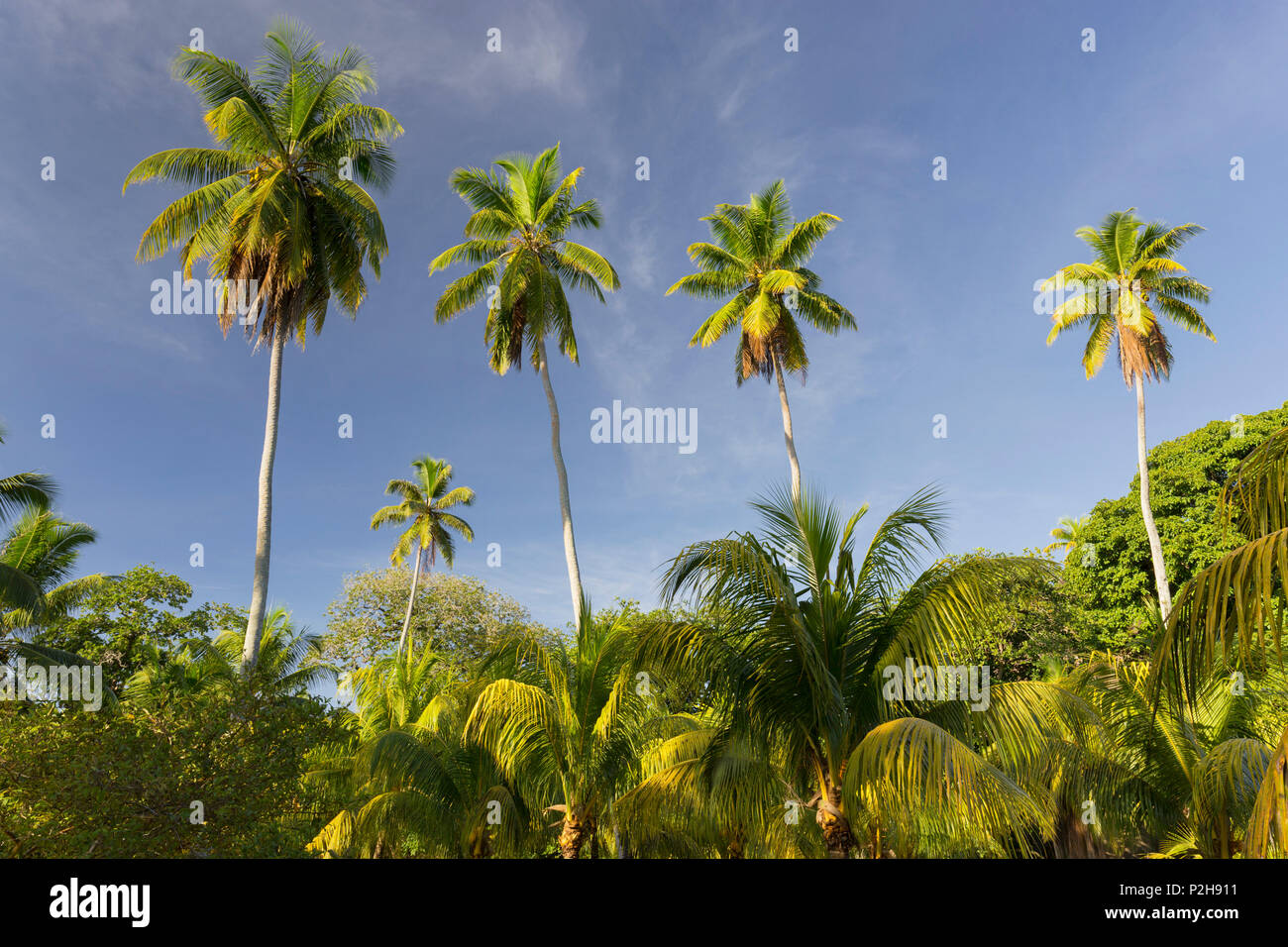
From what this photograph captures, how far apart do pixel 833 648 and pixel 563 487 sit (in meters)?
12.5

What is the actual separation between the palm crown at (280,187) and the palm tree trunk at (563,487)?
533cm

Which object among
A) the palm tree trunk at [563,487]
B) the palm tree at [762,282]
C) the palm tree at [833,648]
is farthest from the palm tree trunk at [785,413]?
the palm tree at [833,648]

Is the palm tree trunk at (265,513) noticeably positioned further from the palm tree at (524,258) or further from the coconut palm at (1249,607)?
the coconut palm at (1249,607)

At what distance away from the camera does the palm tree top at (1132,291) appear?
25.6m

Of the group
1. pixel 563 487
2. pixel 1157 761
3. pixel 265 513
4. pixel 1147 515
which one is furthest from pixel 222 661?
pixel 1147 515

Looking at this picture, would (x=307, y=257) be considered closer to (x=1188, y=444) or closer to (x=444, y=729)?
Answer: (x=444, y=729)

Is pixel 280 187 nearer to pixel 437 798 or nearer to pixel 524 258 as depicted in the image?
pixel 524 258

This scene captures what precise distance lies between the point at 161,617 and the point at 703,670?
Answer: 28584 mm

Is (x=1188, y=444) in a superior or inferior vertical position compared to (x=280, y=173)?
inferior

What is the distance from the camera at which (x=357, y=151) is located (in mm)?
18078

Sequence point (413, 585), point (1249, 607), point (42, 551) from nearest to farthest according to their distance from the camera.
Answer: point (1249, 607) → point (42, 551) → point (413, 585)

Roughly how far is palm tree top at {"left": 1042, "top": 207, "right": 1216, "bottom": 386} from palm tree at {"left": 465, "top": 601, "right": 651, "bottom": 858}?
78.7ft

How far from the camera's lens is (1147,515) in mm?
25078
